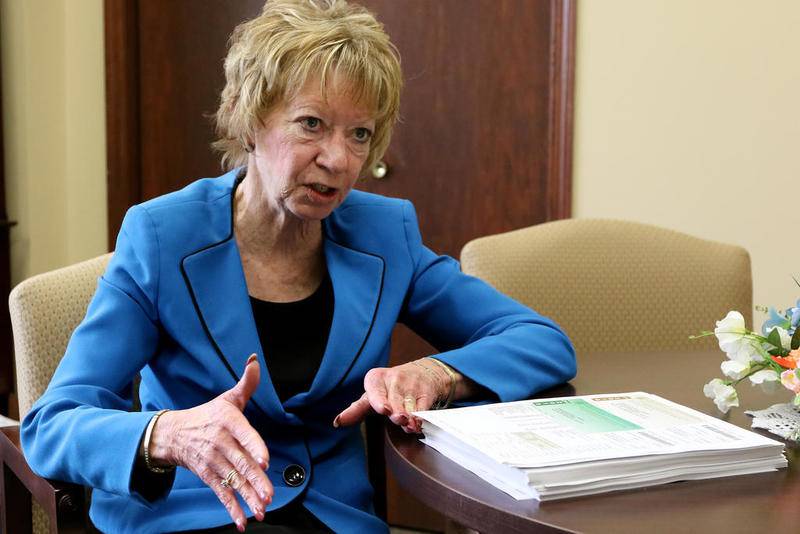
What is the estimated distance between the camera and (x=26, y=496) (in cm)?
155

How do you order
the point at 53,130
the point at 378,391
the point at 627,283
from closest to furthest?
the point at 378,391 < the point at 627,283 < the point at 53,130

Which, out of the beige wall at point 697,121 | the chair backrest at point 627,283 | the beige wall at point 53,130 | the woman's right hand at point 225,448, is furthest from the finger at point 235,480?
the beige wall at point 53,130

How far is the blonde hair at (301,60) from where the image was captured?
1.58 meters

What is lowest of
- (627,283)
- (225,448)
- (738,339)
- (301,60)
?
(627,283)

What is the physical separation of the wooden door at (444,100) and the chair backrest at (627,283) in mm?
679

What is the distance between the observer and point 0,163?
3.38 metres

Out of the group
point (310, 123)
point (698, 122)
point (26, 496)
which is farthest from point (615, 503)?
point (698, 122)

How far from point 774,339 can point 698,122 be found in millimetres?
1668

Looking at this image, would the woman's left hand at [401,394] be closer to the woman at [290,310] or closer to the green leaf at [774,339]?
the woman at [290,310]

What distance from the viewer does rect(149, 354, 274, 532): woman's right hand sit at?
1.15 m

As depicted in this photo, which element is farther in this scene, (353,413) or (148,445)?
(353,413)

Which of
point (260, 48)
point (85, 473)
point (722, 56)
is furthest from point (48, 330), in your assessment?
point (722, 56)

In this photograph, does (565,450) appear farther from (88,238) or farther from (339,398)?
(88,238)

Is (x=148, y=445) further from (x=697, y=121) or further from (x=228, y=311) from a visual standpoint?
(x=697, y=121)
